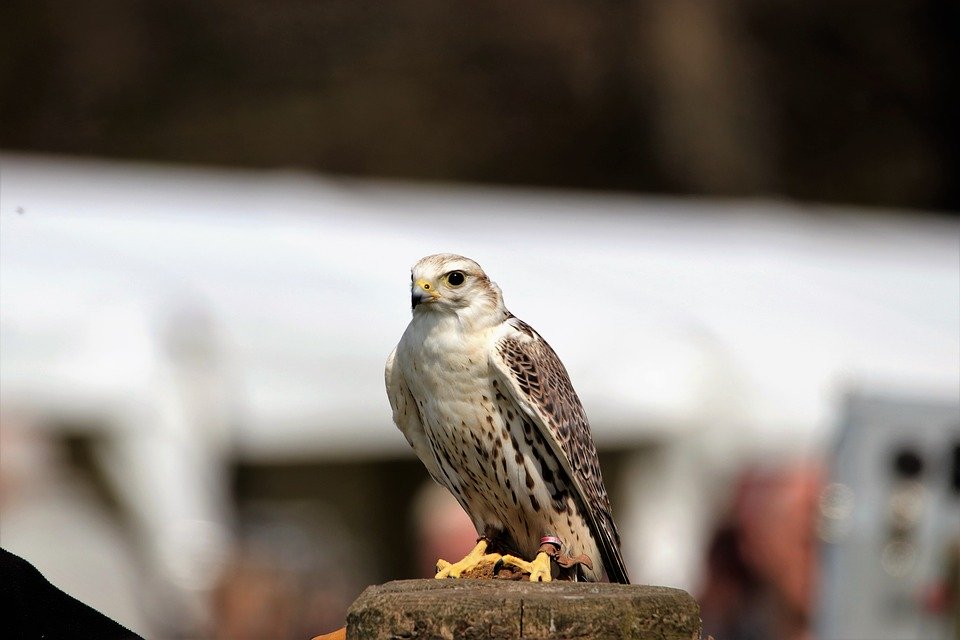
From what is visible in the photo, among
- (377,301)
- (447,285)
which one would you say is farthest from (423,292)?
(377,301)

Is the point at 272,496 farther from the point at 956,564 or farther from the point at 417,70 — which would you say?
the point at 417,70

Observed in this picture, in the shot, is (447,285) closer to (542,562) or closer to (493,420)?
(493,420)

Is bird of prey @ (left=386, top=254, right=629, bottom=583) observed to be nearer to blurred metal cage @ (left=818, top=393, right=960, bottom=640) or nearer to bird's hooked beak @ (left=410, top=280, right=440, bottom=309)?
bird's hooked beak @ (left=410, top=280, right=440, bottom=309)

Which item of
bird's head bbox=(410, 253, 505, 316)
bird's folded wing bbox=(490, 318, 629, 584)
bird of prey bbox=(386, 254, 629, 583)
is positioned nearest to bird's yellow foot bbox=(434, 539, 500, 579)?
bird of prey bbox=(386, 254, 629, 583)

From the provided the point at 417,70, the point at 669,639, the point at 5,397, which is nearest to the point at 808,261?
the point at 5,397

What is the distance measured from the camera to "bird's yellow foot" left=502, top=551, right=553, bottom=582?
3.04m

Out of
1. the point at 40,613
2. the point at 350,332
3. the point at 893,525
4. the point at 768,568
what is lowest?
the point at 768,568

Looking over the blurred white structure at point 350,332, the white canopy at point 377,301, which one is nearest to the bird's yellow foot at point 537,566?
the white canopy at point 377,301

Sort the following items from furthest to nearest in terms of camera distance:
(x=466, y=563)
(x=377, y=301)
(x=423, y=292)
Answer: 1. (x=377, y=301)
2. (x=423, y=292)
3. (x=466, y=563)

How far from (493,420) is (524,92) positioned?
21.6m

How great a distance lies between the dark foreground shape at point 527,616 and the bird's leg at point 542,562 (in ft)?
1.66

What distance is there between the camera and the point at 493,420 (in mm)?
3336

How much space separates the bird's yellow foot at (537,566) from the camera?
9.98 ft

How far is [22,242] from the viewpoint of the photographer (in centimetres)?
911
